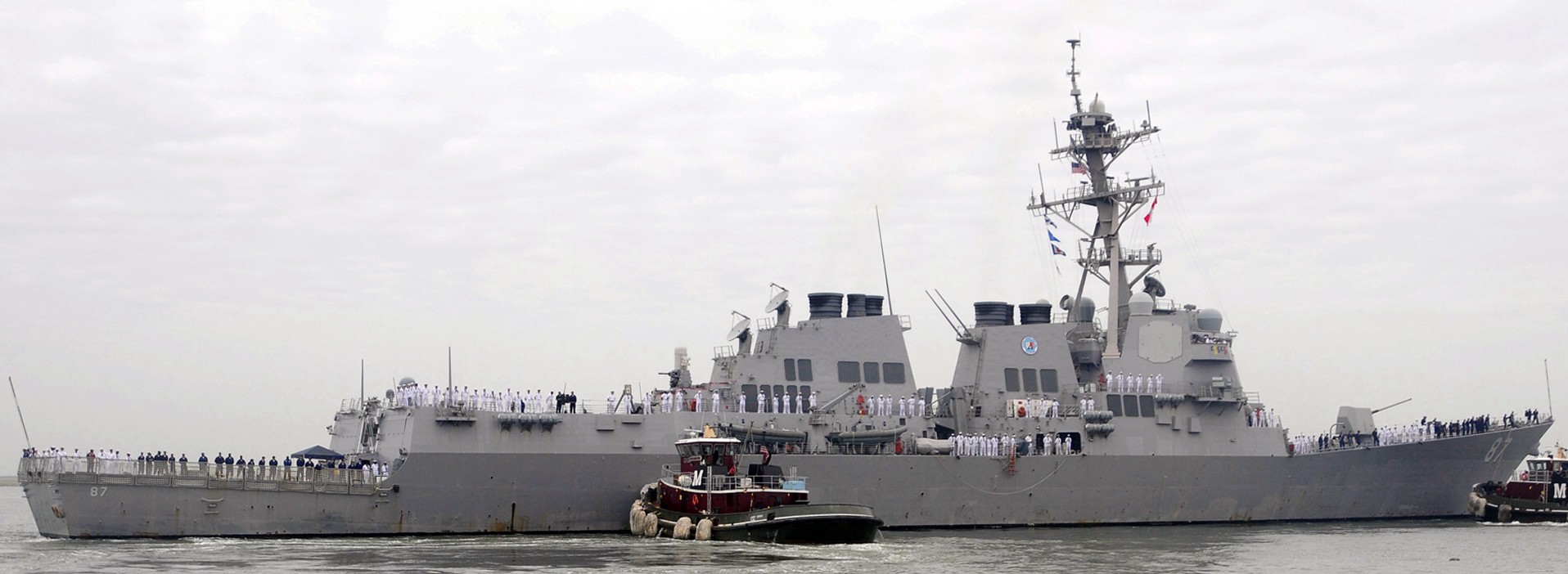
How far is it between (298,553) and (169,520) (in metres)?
4.40

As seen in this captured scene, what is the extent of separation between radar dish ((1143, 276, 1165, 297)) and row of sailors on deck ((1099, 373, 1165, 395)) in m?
2.42

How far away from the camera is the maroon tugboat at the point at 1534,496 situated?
41.4 meters

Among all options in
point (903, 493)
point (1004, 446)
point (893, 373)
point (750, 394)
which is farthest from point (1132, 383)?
point (750, 394)

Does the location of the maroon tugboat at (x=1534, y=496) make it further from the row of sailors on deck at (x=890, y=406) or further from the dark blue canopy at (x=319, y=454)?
the dark blue canopy at (x=319, y=454)

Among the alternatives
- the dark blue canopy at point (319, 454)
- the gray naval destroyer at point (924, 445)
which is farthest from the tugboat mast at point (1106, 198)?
the dark blue canopy at point (319, 454)

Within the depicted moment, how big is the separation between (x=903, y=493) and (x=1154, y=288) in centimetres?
1036

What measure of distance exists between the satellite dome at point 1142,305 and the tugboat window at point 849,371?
326 inches

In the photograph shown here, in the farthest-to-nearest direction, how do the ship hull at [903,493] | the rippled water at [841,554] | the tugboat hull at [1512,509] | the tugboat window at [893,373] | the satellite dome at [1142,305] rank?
the tugboat hull at [1512,509] < the satellite dome at [1142,305] < the tugboat window at [893,373] < the ship hull at [903,493] < the rippled water at [841,554]

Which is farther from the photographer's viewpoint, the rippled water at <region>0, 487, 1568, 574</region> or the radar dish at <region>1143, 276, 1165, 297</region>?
the radar dish at <region>1143, 276, 1165, 297</region>

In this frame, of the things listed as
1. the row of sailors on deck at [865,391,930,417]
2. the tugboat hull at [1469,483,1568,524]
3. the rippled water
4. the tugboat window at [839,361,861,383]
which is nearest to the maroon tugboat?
the tugboat hull at [1469,483,1568,524]

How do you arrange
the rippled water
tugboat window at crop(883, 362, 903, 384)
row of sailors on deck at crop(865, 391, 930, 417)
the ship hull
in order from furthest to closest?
1. tugboat window at crop(883, 362, 903, 384)
2. row of sailors on deck at crop(865, 391, 930, 417)
3. the ship hull
4. the rippled water

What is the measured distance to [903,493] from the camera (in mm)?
35094

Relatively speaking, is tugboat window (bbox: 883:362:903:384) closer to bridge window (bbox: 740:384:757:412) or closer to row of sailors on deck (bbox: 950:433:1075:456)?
row of sailors on deck (bbox: 950:433:1075:456)

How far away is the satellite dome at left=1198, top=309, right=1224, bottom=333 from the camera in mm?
40500
